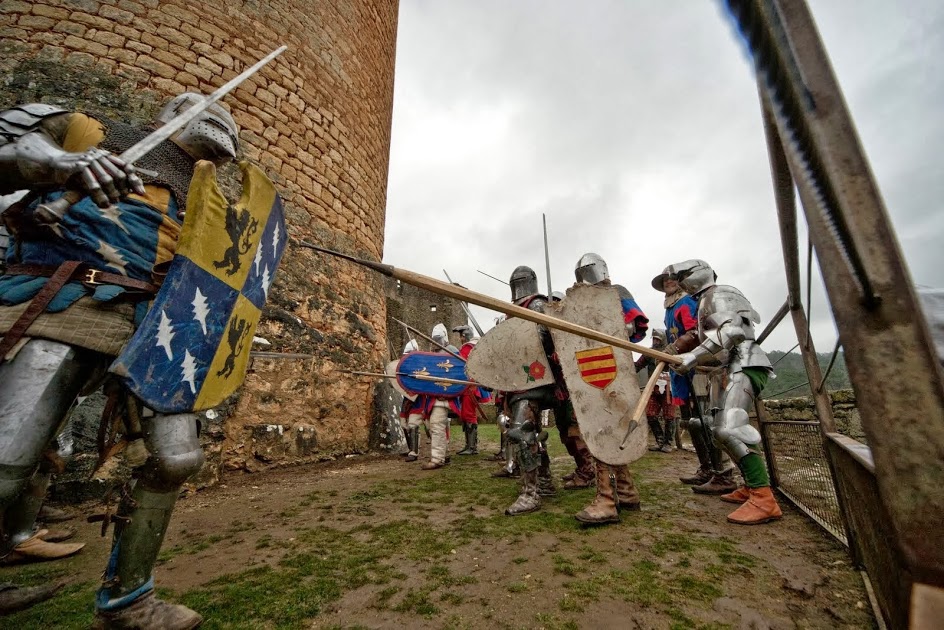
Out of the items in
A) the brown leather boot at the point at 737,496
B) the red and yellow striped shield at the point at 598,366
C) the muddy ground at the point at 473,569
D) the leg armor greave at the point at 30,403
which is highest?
the red and yellow striped shield at the point at 598,366

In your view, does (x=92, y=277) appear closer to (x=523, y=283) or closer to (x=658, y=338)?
(x=523, y=283)

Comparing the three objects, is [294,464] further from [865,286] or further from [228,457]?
[865,286]

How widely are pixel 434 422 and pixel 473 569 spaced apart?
9.97ft

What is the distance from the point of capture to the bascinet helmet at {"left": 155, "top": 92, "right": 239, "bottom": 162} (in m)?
1.55

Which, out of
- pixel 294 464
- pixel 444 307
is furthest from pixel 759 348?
pixel 444 307

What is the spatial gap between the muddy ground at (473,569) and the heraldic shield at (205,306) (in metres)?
0.77

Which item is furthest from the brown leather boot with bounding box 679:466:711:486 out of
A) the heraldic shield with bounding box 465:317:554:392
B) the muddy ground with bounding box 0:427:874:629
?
the heraldic shield with bounding box 465:317:554:392

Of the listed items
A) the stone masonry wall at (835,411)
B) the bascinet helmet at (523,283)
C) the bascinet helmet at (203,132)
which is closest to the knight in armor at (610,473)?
the bascinet helmet at (523,283)

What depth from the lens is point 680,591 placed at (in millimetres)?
1389

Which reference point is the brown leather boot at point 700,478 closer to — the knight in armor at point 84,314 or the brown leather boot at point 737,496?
the brown leather boot at point 737,496

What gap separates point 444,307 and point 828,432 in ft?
60.7

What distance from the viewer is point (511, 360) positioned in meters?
2.88

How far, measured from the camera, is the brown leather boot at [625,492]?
2.47m

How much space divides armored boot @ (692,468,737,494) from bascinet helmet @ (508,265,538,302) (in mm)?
1994
